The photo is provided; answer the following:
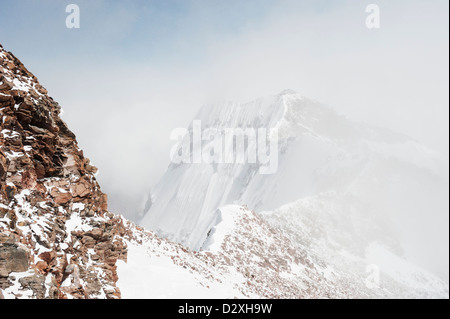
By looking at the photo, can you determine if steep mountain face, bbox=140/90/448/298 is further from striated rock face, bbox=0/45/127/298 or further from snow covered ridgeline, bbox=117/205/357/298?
striated rock face, bbox=0/45/127/298

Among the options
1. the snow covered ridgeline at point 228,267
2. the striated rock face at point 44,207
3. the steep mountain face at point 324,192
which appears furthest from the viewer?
the steep mountain face at point 324,192

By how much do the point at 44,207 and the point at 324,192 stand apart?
7809 centimetres

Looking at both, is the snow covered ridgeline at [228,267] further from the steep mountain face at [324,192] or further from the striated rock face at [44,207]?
the steep mountain face at [324,192]

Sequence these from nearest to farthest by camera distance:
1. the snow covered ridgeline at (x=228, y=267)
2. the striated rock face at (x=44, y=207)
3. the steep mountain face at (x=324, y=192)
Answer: the striated rock face at (x=44, y=207) < the snow covered ridgeline at (x=228, y=267) < the steep mountain face at (x=324, y=192)

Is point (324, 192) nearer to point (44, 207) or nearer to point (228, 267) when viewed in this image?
point (228, 267)

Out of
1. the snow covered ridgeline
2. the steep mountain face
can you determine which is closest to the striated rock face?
the snow covered ridgeline

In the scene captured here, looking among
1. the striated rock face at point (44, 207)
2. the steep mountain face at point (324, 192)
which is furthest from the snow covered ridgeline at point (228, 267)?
the steep mountain face at point (324, 192)

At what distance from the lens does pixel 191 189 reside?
12588cm

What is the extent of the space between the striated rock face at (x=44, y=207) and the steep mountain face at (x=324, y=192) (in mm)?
26312

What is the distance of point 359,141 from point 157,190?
96324 mm

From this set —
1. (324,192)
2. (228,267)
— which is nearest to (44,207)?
(228,267)

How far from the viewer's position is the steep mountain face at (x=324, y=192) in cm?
6128

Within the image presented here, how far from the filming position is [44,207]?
37.6 feet
